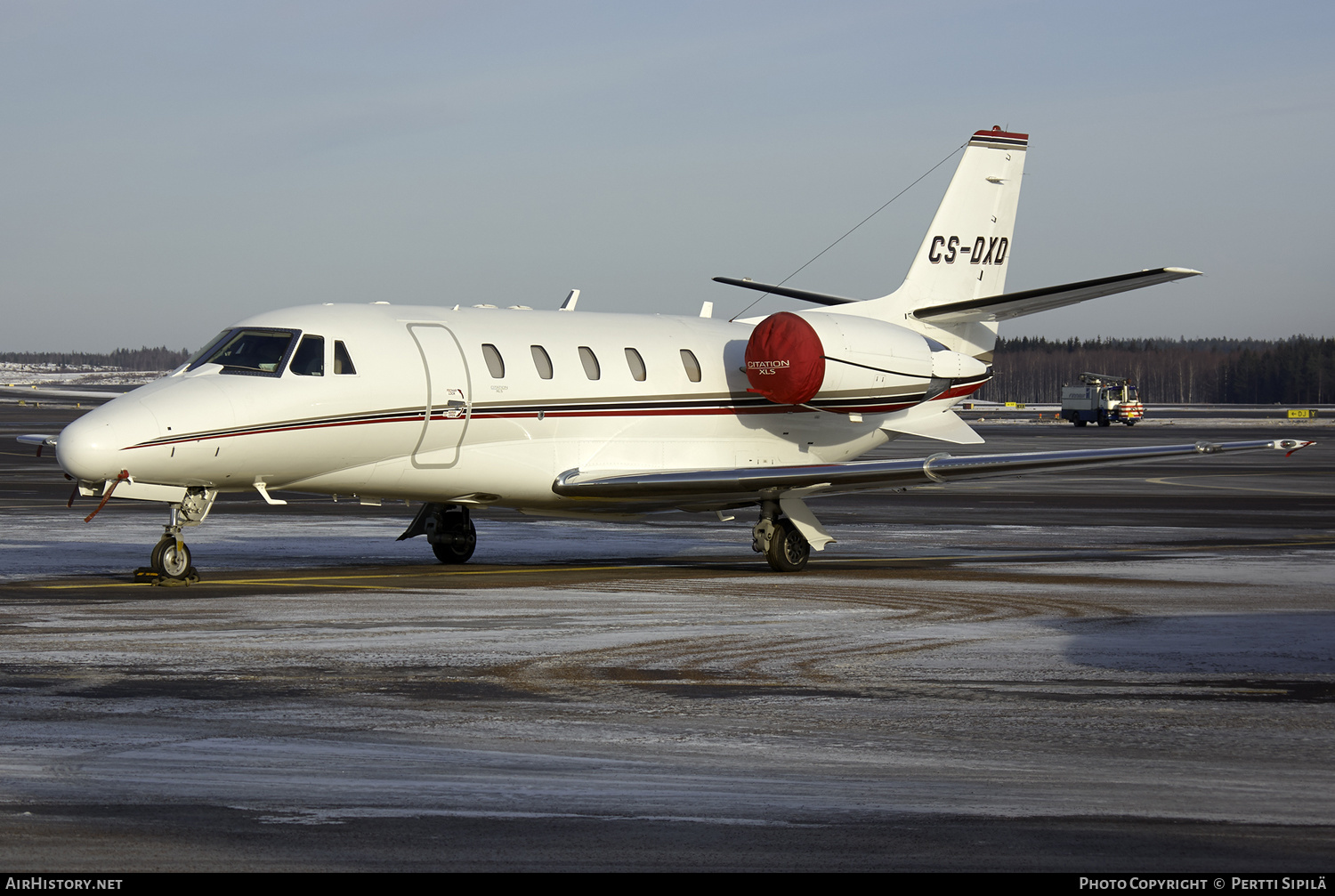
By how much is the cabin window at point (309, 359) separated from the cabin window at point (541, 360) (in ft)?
8.89

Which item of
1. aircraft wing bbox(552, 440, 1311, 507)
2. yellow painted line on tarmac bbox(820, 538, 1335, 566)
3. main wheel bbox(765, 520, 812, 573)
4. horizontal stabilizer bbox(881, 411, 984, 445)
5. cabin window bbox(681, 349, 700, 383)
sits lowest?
yellow painted line on tarmac bbox(820, 538, 1335, 566)

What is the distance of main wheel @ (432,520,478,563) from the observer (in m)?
18.8

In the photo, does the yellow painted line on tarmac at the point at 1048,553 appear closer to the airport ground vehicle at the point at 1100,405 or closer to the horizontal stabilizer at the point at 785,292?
the horizontal stabilizer at the point at 785,292

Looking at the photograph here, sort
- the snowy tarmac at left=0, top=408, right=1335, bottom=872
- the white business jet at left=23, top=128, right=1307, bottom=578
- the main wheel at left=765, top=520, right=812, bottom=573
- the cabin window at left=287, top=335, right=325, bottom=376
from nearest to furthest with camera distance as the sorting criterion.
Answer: the snowy tarmac at left=0, top=408, right=1335, bottom=872 → the white business jet at left=23, top=128, right=1307, bottom=578 → the cabin window at left=287, top=335, right=325, bottom=376 → the main wheel at left=765, top=520, right=812, bottom=573

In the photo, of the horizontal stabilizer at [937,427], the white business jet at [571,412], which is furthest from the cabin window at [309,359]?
the horizontal stabilizer at [937,427]

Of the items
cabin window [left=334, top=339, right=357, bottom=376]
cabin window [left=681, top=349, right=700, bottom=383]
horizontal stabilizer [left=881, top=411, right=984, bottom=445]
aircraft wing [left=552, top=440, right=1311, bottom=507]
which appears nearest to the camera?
cabin window [left=334, top=339, right=357, bottom=376]

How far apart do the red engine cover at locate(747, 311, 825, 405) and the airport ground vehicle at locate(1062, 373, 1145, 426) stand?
75.1 meters

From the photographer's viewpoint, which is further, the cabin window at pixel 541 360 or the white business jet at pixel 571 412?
the cabin window at pixel 541 360

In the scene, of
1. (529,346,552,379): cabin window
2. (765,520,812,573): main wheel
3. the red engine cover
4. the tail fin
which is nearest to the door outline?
(529,346,552,379): cabin window

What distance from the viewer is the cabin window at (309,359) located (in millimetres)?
16031

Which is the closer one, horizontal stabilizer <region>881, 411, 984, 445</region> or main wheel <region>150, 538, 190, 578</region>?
main wheel <region>150, 538, 190, 578</region>

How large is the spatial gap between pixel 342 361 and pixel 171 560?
2821mm

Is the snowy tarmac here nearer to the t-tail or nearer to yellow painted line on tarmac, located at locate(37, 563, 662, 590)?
yellow painted line on tarmac, located at locate(37, 563, 662, 590)
